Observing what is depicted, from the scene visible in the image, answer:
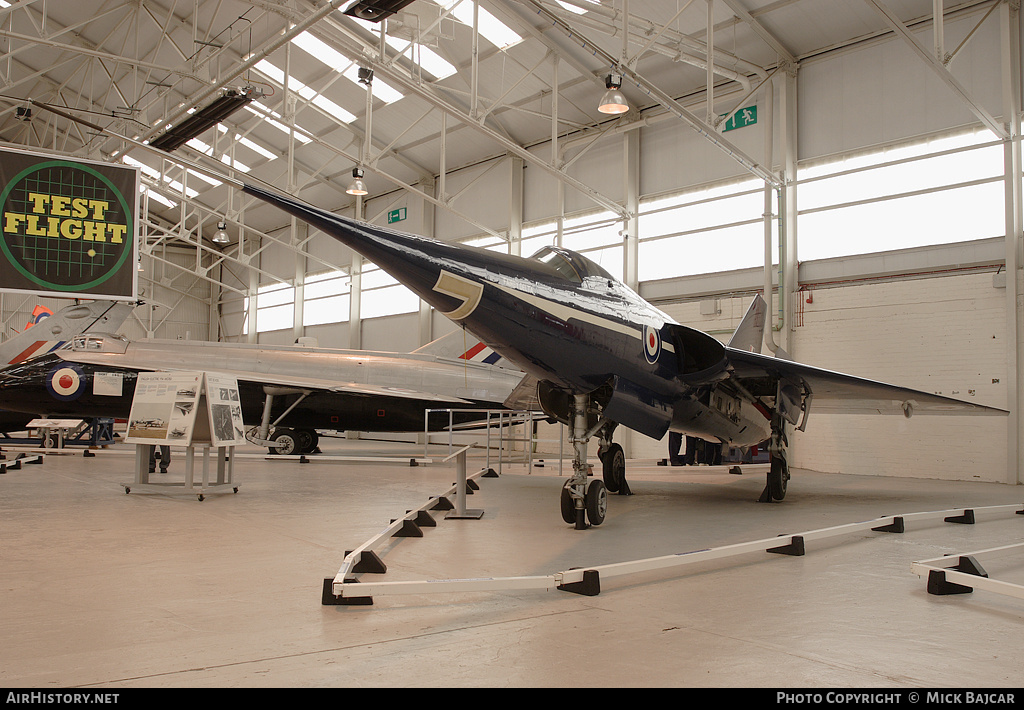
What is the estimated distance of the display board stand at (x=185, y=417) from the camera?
27.7 feet

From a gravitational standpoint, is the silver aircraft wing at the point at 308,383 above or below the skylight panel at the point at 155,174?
below

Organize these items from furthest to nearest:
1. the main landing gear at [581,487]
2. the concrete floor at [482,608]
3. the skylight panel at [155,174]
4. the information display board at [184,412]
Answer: the skylight panel at [155,174] < the information display board at [184,412] < the main landing gear at [581,487] < the concrete floor at [482,608]

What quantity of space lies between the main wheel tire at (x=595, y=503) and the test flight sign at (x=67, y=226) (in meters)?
9.15

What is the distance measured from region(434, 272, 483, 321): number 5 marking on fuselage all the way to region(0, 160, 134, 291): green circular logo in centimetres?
931

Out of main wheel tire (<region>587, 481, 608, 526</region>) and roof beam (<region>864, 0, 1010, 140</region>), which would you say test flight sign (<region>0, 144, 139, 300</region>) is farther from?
roof beam (<region>864, 0, 1010, 140</region>)

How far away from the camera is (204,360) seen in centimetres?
1589

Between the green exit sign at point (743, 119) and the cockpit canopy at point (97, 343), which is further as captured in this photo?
the green exit sign at point (743, 119)

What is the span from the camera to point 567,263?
602 cm

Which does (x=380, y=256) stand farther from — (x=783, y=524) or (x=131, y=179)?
(x=131, y=179)

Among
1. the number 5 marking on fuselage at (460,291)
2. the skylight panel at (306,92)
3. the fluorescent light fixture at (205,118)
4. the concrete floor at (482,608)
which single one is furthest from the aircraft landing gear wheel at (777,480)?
the skylight panel at (306,92)

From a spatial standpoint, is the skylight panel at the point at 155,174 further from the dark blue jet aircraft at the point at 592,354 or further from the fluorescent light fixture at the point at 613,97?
the dark blue jet aircraft at the point at 592,354

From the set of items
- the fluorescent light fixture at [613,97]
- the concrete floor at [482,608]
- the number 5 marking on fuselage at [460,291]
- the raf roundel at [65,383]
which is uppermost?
the fluorescent light fixture at [613,97]

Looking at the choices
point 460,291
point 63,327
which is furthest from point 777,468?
point 63,327

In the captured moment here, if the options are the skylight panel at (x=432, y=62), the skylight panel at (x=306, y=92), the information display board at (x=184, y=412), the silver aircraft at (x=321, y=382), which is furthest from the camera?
the skylight panel at (x=306, y=92)
